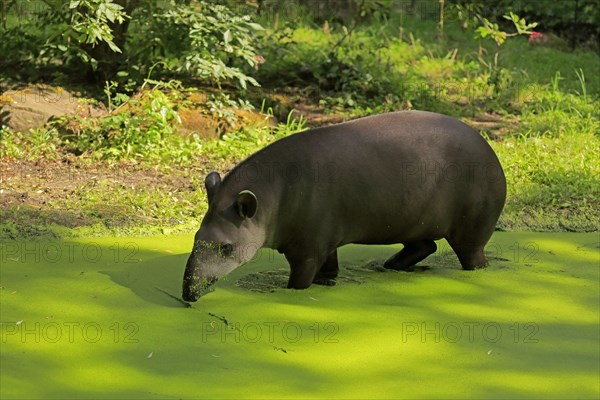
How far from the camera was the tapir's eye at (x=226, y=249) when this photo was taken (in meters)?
6.21

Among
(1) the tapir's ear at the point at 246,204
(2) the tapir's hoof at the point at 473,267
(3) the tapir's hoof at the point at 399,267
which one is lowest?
(3) the tapir's hoof at the point at 399,267

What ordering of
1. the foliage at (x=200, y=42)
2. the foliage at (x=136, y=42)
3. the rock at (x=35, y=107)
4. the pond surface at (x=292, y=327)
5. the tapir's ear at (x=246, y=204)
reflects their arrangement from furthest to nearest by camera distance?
the foliage at (x=200, y=42), the foliage at (x=136, y=42), the rock at (x=35, y=107), the tapir's ear at (x=246, y=204), the pond surface at (x=292, y=327)

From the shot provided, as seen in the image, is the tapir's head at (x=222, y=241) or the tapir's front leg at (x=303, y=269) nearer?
the tapir's head at (x=222, y=241)

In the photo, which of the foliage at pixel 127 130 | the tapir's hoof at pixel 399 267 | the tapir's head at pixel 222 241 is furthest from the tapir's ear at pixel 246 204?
the foliage at pixel 127 130

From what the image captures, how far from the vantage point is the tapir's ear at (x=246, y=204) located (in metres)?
6.09

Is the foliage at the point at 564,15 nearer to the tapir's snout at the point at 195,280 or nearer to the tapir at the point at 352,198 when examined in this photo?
the tapir at the point at 352,198

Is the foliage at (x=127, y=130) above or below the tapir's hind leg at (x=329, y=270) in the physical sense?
above

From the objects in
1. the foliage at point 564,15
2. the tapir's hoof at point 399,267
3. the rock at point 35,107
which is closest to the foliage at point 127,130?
the rock at point 35,107

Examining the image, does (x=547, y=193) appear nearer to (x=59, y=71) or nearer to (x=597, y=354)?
(x=597, y=354)

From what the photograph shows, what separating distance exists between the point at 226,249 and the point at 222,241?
52 millimetres

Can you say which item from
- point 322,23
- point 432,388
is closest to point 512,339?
point 432,388

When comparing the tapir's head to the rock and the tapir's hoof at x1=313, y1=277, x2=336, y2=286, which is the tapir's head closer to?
the tapir's hoof at x1=313, y1=277, x2=336, y2=286

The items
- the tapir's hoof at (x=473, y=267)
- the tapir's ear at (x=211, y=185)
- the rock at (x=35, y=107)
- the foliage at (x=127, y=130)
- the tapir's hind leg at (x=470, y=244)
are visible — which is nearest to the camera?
the tapir's ear at (x=211, y=185)

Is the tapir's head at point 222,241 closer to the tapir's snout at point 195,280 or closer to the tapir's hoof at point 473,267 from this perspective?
the tapir's snout at point 195,280
